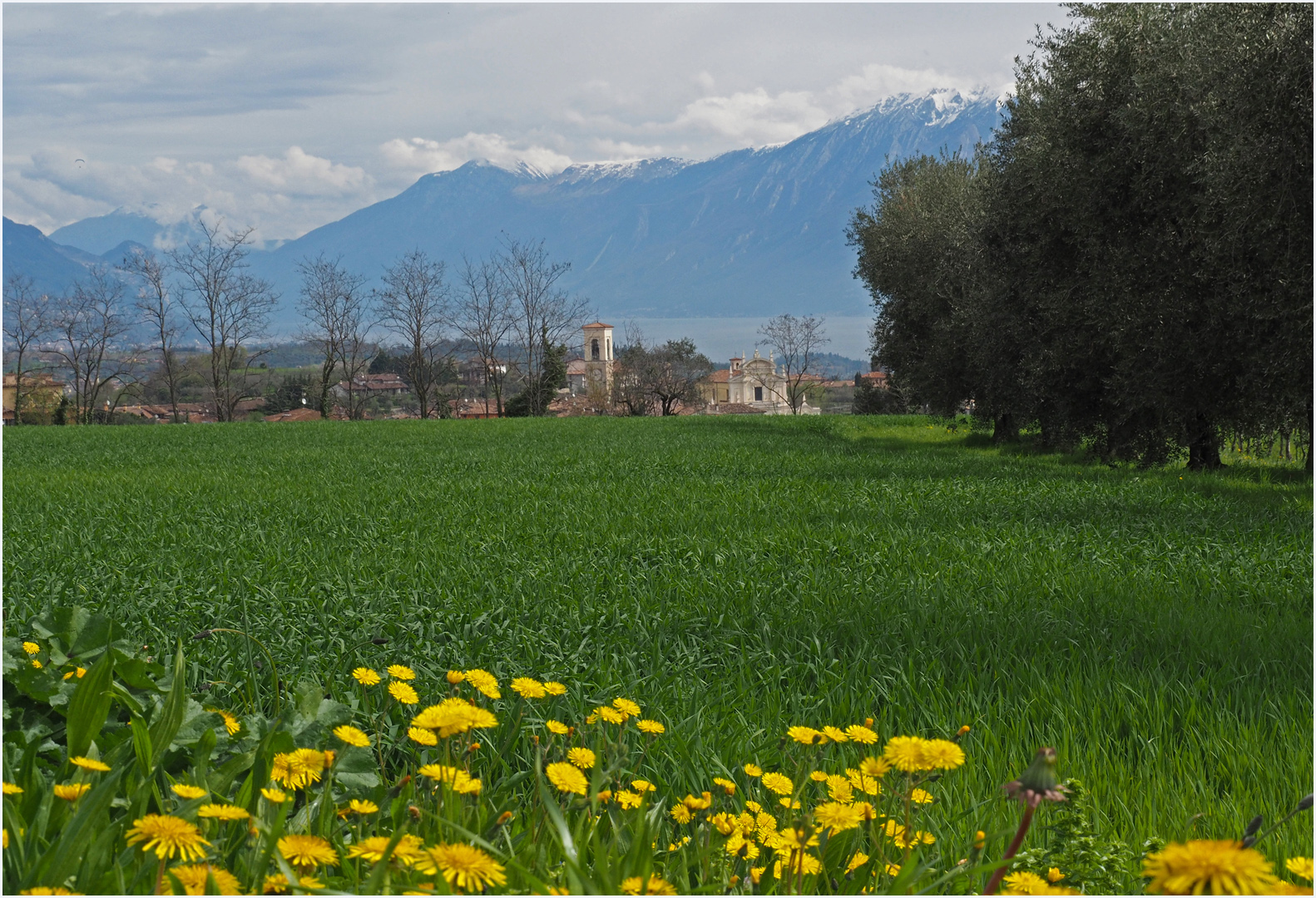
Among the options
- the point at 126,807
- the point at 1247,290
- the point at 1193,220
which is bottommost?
the point at 126,807

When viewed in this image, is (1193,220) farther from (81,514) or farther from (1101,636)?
(81,514)

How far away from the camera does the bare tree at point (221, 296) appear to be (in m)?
56.6

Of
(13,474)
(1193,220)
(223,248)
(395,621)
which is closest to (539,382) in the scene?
(223,248)

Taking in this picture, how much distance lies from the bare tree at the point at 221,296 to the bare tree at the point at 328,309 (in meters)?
3.05

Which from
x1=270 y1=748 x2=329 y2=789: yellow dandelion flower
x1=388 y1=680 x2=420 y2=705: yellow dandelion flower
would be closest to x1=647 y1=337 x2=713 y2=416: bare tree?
x1=388 y1=680 x2=420 y2=705: yellow dandelion flower

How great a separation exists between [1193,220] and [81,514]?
14803mm

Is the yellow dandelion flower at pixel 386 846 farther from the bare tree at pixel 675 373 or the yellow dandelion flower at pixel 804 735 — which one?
the bare tree at pixel 675 373

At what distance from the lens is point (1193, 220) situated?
12828 mm

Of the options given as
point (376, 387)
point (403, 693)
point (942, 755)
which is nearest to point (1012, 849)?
point (942, 755)

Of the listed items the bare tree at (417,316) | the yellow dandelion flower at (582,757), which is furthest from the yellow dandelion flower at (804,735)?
the bare tree at (417,316)

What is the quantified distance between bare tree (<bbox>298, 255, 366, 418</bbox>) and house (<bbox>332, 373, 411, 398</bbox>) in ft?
7.12

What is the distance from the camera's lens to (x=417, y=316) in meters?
59.7

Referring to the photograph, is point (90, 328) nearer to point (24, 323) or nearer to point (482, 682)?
point (24, 323)

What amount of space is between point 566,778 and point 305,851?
0.62 m
